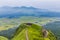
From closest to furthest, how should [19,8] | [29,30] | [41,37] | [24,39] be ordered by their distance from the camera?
[24,39], [41,37], [29,30], [19,8]

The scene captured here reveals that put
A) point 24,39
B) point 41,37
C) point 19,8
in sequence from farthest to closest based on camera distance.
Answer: point 19,8, point 41,37, point 24,39

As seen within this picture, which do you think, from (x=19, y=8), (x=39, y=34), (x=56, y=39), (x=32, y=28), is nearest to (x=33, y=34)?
(x=39, y=34)

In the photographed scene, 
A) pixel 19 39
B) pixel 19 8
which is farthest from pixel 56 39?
pixel 19 8

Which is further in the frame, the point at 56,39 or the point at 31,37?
the point at 56,39

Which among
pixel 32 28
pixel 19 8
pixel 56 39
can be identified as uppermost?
pixel 32 28

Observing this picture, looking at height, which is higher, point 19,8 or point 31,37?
point 31,37

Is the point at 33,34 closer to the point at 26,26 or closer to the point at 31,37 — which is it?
the point at 31,37

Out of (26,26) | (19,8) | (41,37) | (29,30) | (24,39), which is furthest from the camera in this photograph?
(19,8)

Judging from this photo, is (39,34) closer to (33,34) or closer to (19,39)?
A: (33,34)

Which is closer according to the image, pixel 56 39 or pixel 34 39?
pixel 34 39
